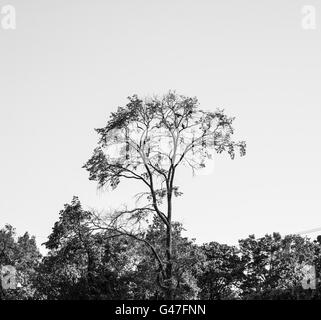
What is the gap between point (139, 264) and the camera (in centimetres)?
4691

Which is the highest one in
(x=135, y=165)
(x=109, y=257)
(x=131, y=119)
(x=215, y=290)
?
(x=131, y=119)

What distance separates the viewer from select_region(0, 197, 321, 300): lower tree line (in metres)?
29.6

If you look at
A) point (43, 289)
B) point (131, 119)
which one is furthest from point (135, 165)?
point (43, 289)

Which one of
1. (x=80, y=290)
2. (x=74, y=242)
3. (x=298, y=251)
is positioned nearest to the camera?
(x=74, y=242)

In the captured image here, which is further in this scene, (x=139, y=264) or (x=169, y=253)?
(x=139, y=264)

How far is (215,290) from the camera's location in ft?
257

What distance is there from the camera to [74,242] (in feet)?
96.8

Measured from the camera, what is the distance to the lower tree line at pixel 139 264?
97.2ft
